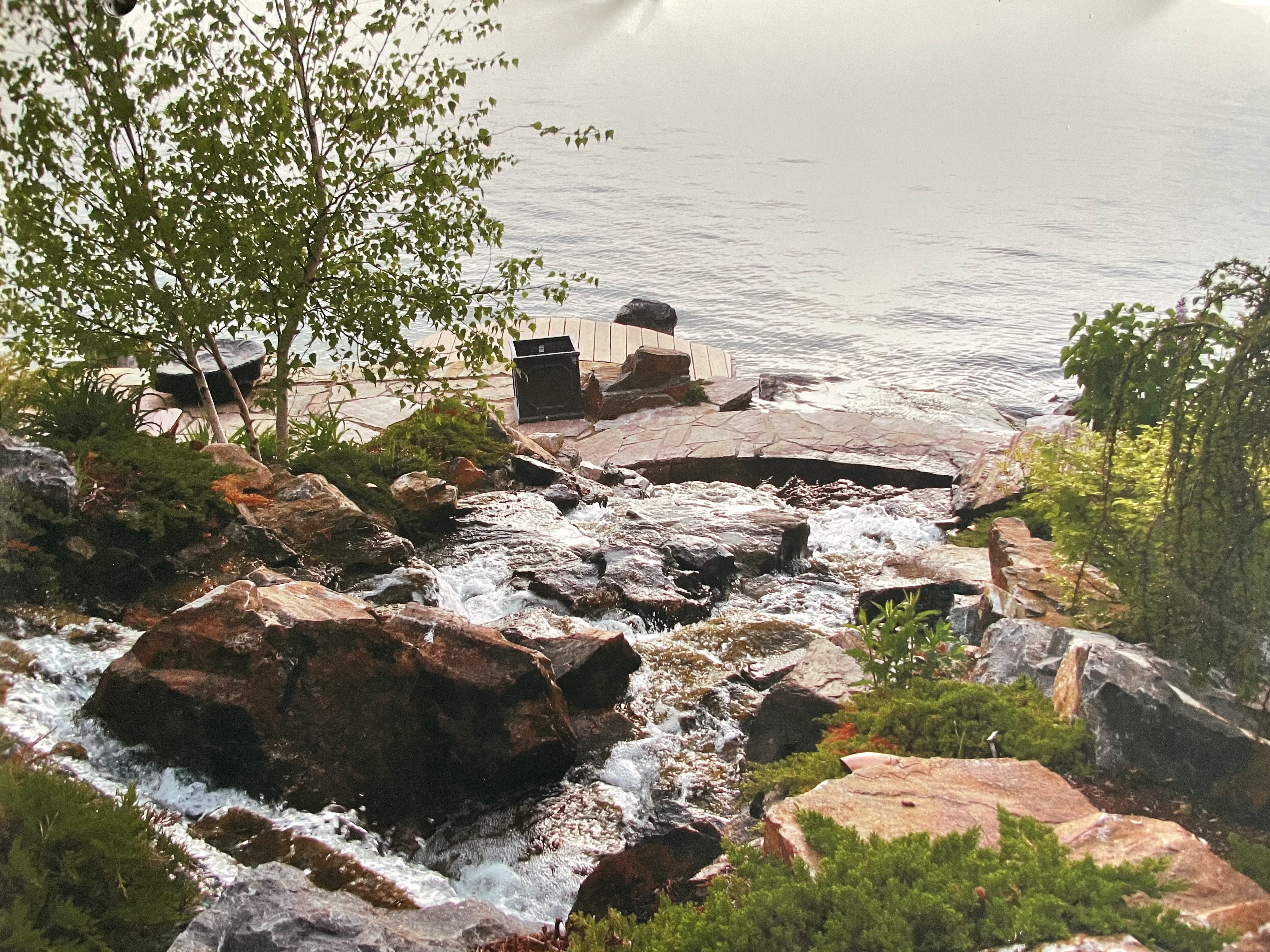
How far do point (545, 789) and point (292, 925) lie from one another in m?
1.49

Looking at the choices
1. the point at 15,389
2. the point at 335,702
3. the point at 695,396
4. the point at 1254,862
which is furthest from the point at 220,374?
the point at 1254,862

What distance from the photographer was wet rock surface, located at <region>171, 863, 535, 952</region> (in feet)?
6.16

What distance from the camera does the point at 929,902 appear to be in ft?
5.69

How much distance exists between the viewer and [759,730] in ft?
11.5

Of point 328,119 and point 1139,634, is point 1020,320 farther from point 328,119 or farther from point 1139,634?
point 328,119

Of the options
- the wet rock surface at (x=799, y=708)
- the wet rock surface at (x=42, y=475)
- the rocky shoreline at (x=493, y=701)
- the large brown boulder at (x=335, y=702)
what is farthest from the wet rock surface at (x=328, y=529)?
the wet rock surface at (x=799, y=708)

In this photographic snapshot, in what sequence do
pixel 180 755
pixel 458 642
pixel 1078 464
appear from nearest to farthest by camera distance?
pixel 180 755, pixel 458 642, pixel 1078 464

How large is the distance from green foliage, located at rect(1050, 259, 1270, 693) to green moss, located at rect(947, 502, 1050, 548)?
69.7 inches

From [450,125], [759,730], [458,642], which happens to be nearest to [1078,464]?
[759,730]

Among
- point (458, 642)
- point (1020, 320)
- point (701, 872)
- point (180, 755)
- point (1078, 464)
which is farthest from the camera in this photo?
point (1020, 320)

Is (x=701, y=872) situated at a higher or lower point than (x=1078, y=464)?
lower

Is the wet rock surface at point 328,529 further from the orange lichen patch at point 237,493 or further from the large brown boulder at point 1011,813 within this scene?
the large brown boulder at point 1011,813

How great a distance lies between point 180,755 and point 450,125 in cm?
392

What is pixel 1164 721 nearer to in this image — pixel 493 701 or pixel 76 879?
pixel 493 701
